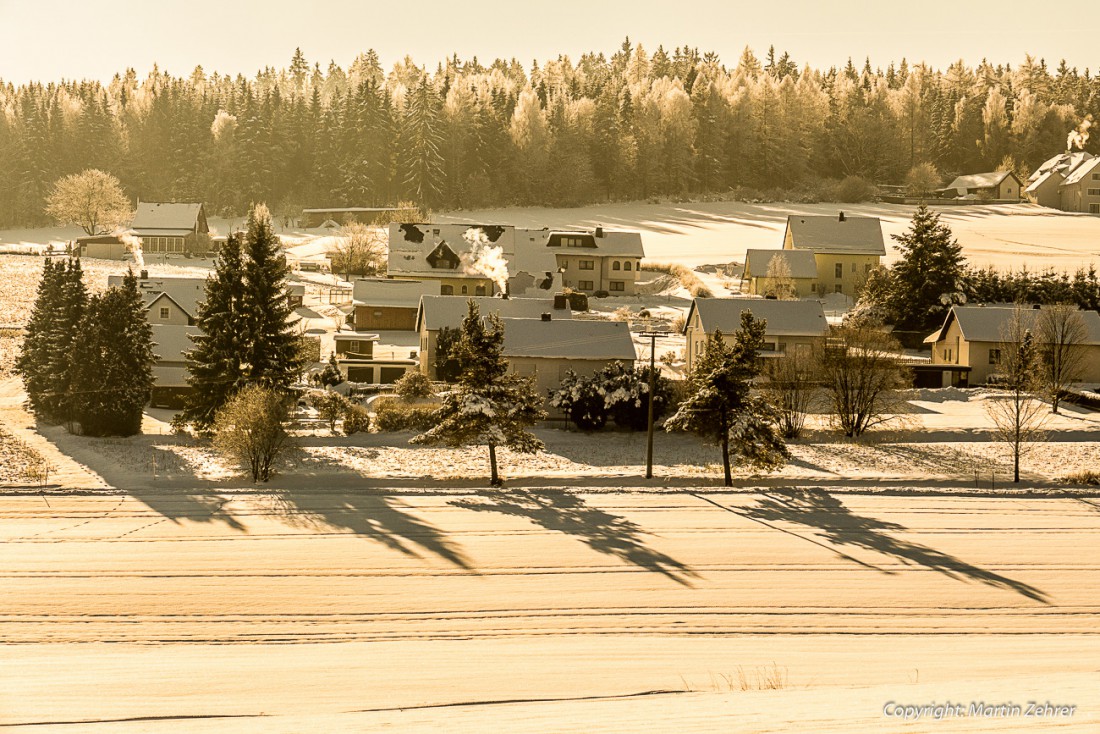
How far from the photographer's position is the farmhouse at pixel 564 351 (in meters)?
52.9

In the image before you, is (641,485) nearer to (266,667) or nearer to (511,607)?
(511,607)

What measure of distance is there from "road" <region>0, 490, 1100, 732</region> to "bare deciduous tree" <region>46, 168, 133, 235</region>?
8116cm

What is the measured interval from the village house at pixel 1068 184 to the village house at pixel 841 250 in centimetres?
4928

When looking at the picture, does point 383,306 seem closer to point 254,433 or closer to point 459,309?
point 459,309

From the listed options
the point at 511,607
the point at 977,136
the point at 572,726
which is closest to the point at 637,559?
the point at 511,607

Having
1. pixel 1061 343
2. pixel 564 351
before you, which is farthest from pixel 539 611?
pixel 1061 343

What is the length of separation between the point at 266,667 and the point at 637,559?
37.7 feet

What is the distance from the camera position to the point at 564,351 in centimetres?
5309

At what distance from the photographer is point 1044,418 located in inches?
1986

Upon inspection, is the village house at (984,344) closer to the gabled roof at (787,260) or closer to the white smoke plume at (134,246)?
the gabled roof at (787,260)

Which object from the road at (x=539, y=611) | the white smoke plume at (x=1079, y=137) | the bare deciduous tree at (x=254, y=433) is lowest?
the road at (x=539, y=611)

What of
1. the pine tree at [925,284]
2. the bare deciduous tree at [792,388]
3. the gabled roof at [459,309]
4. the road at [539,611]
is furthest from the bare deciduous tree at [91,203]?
the road at [539,611]

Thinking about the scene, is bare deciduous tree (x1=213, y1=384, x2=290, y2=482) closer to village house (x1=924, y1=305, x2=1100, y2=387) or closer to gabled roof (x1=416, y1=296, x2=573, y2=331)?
gabled roof (x1=416, y1=296, x2=573, y2=331)

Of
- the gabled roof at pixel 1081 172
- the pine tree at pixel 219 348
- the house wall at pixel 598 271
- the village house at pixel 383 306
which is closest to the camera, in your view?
the pine tree at pixel 219 348
